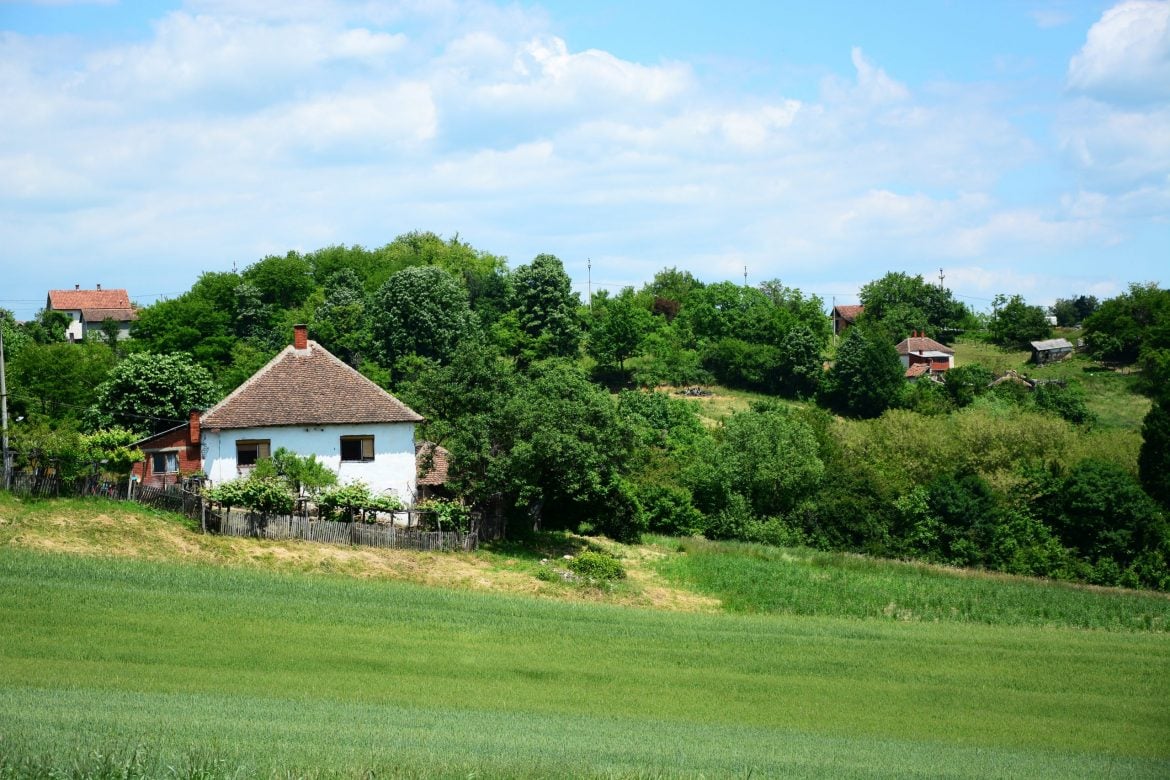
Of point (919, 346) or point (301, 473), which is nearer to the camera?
point (301, 473)

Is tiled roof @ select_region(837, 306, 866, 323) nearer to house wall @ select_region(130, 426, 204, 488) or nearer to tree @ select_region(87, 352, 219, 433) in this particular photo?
tree @ select_region(87, 352, 219, 433)

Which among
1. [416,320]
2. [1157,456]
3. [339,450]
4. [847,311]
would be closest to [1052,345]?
[847,311]

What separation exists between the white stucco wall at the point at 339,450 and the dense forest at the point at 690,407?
70.0 inches

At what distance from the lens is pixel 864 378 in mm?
99500

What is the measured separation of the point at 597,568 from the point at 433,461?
1136 centimetres

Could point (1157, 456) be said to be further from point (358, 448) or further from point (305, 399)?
point (305, 399)

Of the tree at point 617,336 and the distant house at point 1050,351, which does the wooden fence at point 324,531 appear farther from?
the distant house at point 1050,351

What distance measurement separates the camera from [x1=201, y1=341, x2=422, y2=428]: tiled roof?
45812mm

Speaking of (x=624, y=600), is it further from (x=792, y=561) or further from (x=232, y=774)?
(x=232, y=774)

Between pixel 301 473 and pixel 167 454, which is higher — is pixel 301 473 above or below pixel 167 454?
below

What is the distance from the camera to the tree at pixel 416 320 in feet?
288

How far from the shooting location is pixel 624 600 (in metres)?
39.8

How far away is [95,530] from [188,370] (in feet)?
79.5

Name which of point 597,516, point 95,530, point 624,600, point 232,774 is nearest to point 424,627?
point 624,600
